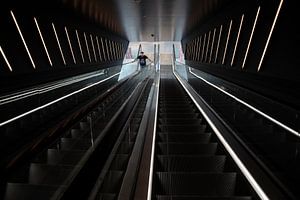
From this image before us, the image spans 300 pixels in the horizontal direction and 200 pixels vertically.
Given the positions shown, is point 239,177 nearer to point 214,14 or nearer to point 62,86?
point 62,86

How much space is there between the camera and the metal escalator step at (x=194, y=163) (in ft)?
12.7

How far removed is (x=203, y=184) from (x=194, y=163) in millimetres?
577

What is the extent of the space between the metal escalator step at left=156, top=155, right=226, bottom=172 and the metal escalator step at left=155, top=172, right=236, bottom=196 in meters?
0.49

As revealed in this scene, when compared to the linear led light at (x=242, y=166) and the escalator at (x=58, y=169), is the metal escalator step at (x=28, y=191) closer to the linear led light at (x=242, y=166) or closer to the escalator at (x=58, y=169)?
the escalator at (x=58, y=169)

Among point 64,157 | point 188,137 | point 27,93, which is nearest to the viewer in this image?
point 64,157

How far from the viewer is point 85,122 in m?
4.13

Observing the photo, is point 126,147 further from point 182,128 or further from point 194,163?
point 182,128

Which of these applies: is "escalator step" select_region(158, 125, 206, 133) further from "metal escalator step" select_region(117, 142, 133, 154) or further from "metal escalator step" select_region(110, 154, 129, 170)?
"metal escalator step" select_region(110, 154, 129, 170)

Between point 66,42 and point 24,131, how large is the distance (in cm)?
612

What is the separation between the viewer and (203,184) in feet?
11.0

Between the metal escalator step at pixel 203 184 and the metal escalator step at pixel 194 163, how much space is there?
493mm

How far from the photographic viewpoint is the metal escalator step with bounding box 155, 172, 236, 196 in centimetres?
331

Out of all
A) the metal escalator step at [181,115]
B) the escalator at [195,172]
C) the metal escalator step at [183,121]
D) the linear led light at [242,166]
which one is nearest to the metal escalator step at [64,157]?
A: the escalator at [195,172]

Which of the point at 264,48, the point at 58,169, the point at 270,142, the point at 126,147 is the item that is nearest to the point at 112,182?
the point at 58,169
